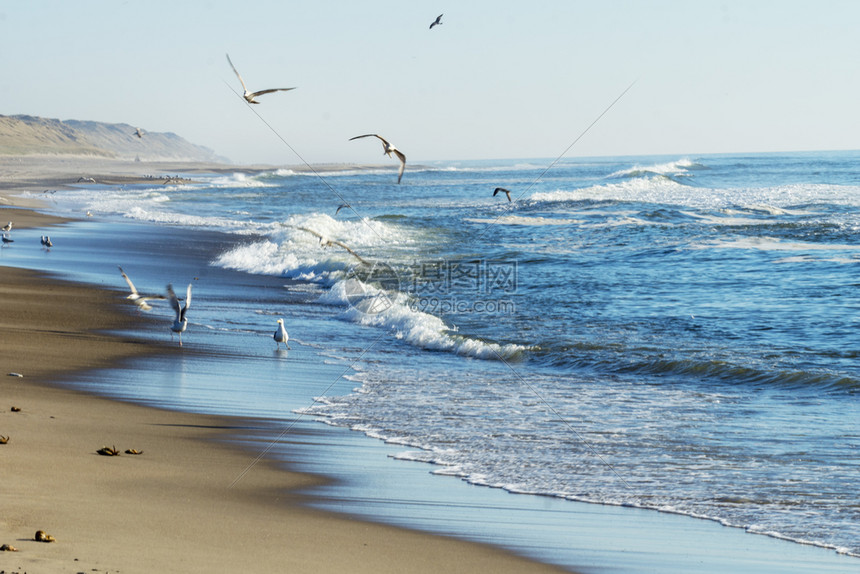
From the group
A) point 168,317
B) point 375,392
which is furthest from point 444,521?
point 168,317

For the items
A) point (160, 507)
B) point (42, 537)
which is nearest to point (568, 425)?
point (160, 507)

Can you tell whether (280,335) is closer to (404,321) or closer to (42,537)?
(404,321)

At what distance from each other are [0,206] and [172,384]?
30.1 metres

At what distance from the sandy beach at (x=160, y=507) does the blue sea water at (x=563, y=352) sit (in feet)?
3.26

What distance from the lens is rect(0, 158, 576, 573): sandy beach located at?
14.6 feet

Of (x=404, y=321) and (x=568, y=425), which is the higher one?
(x=404, y=321)

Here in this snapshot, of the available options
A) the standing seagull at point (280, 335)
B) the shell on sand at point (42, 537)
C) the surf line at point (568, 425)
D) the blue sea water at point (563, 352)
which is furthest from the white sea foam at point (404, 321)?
the shell on sand at point (42, 537)

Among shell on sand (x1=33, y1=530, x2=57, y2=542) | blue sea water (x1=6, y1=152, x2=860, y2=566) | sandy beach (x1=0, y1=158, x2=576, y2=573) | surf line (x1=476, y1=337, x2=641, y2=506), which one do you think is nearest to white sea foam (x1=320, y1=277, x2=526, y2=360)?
blue sea water (x1=6, y1=152, x2=860, y2=566)

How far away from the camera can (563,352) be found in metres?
10.9

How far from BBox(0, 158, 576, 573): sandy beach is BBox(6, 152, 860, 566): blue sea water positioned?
994mm

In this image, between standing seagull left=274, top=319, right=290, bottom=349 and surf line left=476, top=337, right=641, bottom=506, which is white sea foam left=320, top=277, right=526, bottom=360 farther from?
standing seagull left=274, top=319, right=290, bottom=349

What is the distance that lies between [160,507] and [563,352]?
6663 millimetres

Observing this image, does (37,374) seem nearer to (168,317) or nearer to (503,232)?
(168,317)

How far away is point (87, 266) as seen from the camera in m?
18.0
